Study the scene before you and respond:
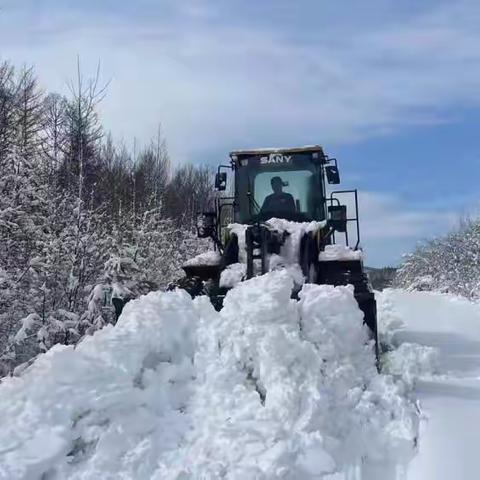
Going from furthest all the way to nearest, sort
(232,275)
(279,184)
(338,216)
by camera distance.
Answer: (279,184), (338,216), (232,275)

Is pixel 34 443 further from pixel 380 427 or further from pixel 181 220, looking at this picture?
pixel 181 220

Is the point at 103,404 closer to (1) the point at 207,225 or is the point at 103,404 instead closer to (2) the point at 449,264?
(1) the point at 207,225

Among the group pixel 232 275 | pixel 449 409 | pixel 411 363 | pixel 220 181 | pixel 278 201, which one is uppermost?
pixel 220 181

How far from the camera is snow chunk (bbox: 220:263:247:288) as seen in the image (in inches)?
321

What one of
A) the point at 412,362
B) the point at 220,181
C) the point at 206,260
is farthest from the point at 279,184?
the point at 412,362

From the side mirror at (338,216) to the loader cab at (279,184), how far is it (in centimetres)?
47

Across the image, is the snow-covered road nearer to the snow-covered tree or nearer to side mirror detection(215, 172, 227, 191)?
side mirror detection(215, 172, 227, 191)

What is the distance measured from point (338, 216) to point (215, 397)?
15.6 ft

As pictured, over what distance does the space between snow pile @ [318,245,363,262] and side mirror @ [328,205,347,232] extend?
1.64ft

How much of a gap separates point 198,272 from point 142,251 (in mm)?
9751

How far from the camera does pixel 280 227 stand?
8.37 meters

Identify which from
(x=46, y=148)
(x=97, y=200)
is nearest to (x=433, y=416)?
(x=97, y=200)

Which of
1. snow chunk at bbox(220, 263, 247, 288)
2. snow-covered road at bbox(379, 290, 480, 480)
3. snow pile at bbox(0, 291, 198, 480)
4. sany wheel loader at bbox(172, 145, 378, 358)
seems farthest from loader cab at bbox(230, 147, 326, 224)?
snow pile at bbox(0, 291, 198, 480)

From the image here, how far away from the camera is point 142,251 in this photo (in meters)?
18.9
